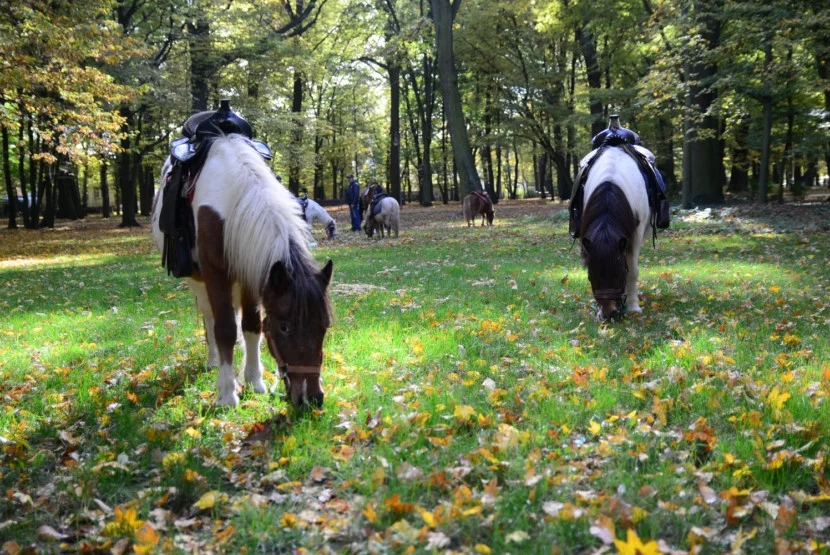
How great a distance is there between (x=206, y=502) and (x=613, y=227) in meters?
4.73

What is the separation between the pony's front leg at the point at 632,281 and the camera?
682 centimetres

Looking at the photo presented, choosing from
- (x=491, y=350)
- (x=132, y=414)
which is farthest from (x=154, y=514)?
(x=491, y=350)

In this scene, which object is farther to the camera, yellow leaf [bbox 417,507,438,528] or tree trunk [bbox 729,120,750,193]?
tree trunk [bbox 729,120,750,193]

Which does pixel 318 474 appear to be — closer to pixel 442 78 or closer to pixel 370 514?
pixel 370 514

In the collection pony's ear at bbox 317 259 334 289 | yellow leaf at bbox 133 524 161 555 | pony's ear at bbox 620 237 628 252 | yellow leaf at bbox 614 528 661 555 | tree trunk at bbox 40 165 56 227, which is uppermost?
tree trunk at bbox 40 165 56 227

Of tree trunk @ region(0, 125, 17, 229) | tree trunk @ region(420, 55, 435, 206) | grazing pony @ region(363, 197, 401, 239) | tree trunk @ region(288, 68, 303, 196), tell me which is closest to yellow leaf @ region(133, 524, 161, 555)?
grazing pony @ region(363, 197, 401, 239)

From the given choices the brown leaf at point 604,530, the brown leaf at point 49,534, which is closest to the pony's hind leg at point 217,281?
the brown leaf at point 49,534

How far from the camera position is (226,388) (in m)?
4.38

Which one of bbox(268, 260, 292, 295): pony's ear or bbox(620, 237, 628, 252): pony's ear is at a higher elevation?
bbox(620, 237, 628, 252): pony's ear

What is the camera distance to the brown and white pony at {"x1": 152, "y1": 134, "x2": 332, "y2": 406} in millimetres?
3744

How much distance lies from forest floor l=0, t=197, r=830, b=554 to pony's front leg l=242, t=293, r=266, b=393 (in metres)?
0.22

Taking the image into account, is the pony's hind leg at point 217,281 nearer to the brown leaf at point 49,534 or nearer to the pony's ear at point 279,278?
the pony's ear at point 279,278

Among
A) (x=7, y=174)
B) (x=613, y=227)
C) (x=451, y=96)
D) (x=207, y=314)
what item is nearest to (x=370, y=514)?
(x=207, y=314)

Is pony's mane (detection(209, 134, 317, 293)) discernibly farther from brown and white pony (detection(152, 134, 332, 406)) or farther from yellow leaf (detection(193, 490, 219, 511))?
yellow leaf (detection(193, 490, 219, 511))
